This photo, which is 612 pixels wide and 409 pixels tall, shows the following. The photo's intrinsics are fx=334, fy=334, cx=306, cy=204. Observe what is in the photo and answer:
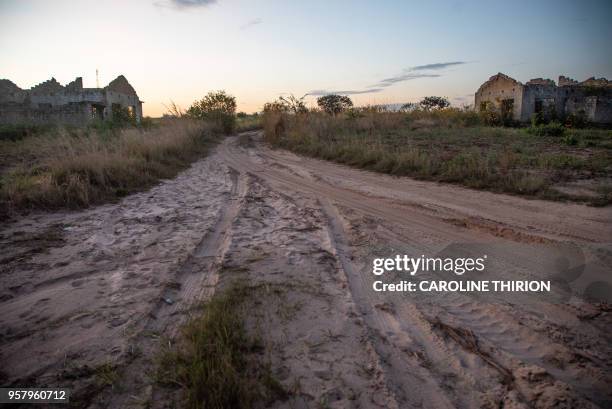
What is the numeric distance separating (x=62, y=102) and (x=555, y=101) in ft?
106

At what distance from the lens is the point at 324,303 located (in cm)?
256

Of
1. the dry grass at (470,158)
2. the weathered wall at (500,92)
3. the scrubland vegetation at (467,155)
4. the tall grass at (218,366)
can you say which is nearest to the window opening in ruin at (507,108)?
the weathered wall at (500,92)

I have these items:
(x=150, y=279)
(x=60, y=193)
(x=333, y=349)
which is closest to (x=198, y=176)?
(x=60, y=193)

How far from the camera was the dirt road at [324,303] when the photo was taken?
1.83 metres

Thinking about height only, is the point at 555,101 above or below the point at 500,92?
below

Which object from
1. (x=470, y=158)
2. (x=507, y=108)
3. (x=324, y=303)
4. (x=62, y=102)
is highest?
(x=62, y=102)

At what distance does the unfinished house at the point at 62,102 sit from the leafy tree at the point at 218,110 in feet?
17.8

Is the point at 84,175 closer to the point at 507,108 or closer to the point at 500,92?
the point at 507,108

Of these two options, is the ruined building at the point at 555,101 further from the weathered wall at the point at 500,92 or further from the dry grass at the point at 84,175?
the dry grass at the point at 84,175

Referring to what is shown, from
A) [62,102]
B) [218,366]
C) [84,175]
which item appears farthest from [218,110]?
[218,366]

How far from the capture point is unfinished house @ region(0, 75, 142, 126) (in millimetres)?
19734

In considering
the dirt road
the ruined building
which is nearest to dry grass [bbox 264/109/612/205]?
the dirt road

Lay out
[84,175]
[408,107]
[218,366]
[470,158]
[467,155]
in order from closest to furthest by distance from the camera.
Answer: [218,366] → [84,175] → [470,158] → [467,155] → [408,107]

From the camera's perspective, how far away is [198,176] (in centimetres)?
775
